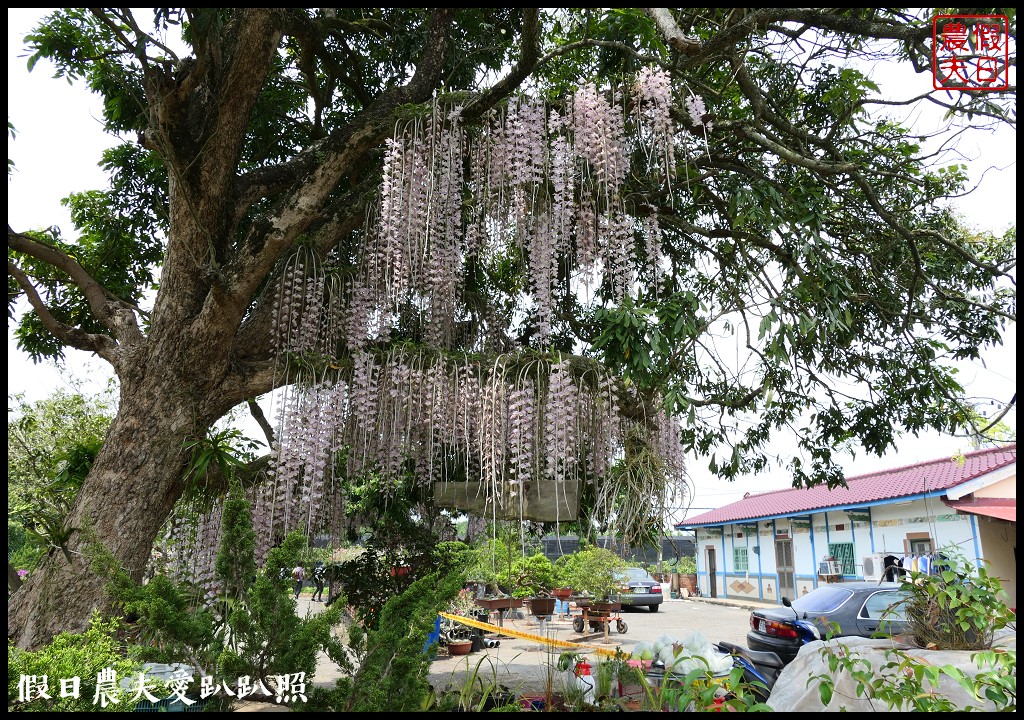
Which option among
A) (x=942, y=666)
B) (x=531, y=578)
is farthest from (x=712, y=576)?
(x=942, y=666)

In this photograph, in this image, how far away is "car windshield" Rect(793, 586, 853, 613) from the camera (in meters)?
6.53

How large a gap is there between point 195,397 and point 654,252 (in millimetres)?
3655

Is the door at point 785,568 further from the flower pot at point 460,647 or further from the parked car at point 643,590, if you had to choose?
the flower pot at point 460,647

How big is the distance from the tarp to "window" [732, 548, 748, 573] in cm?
1499

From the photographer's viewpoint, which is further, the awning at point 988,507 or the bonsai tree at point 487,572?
the bonsai tree at point 487,572

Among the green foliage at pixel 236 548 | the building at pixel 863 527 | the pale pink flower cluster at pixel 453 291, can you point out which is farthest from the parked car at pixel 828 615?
the green foliage at pixel 236 548

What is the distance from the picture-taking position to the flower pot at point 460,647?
8719 millimetres

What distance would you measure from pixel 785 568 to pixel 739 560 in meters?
2.39

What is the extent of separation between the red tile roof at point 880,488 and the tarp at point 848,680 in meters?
5.24

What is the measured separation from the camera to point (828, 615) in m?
6.40

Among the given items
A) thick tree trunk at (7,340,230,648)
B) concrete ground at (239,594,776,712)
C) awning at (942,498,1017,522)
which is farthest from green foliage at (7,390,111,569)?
awning at (942,498,1017,522)

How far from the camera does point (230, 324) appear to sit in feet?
15.6

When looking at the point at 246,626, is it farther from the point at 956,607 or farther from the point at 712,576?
the point at 712,576

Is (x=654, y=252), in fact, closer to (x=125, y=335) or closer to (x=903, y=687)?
(x=903, y=687)
